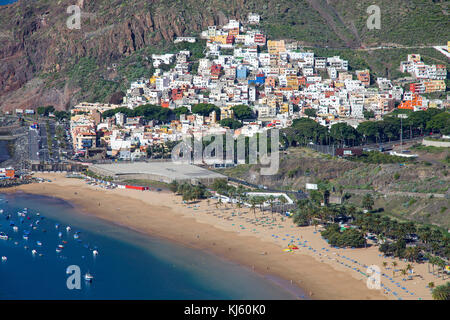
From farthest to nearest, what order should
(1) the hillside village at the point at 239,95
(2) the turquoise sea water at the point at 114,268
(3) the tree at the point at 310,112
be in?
(3) the tree at the point at 310,112
(1) the hillside village at the point at 239,95
(2) the turquoise sea water at the point at 114,268

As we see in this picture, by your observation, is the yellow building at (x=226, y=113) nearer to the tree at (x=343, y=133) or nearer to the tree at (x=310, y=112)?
the tree at (x=310, y=112)

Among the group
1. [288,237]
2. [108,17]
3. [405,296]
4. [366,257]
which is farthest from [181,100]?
[405,296]

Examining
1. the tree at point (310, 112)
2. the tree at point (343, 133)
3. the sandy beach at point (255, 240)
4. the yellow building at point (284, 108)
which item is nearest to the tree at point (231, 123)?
the yellow building at point (284, 108)

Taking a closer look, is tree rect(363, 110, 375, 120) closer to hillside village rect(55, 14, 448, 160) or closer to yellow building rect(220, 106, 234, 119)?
hillside village rect(55, 14, 448, 160)

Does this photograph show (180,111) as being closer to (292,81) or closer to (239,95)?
(239,95)

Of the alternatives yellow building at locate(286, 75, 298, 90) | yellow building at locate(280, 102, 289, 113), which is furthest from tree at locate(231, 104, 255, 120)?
yellow building at locate(286, 75, 298, 90)

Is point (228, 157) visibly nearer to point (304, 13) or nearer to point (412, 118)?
point (412, 118)
